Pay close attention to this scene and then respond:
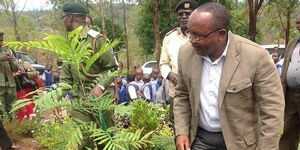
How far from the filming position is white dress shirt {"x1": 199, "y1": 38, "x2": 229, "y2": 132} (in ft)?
8.11

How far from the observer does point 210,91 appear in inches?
97.9

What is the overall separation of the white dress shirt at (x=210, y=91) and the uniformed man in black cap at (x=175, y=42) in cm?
134

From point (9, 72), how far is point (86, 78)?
3033 mm

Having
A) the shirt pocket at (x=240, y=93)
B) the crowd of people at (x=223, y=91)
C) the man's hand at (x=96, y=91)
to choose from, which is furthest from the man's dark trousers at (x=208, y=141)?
the man's hand at (x=96, y=91)

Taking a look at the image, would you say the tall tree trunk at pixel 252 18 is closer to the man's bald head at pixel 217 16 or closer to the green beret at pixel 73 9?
the green beret at pixel 73 9

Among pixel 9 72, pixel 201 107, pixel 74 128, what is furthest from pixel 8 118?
pixel 201 107

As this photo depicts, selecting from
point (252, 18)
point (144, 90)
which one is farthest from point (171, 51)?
point (252, 18)

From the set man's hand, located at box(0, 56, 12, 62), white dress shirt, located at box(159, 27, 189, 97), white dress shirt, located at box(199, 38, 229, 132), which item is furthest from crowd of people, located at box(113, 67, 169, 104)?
white dress shirt, located at box(199, 38, 229, 132)

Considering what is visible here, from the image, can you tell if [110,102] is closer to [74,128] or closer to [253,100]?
[74,128]

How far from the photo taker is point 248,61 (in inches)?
93.6

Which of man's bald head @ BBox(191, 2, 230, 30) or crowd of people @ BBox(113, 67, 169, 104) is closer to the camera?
man's bald head @ BBox(191, 2, 230, 30)

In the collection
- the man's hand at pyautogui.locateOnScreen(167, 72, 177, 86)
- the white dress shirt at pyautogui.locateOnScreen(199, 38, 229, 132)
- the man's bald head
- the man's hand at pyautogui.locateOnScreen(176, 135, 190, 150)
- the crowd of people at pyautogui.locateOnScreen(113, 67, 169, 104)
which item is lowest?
the crowd of people at pyautogui.locateOnScreen(113, 67, 169, 104)

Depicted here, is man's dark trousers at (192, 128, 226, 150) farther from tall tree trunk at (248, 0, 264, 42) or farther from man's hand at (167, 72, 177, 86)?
tall tree trunk at (248, 0, 264, 42)

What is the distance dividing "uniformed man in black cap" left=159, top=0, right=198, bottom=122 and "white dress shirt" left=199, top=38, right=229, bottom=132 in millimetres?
1345
